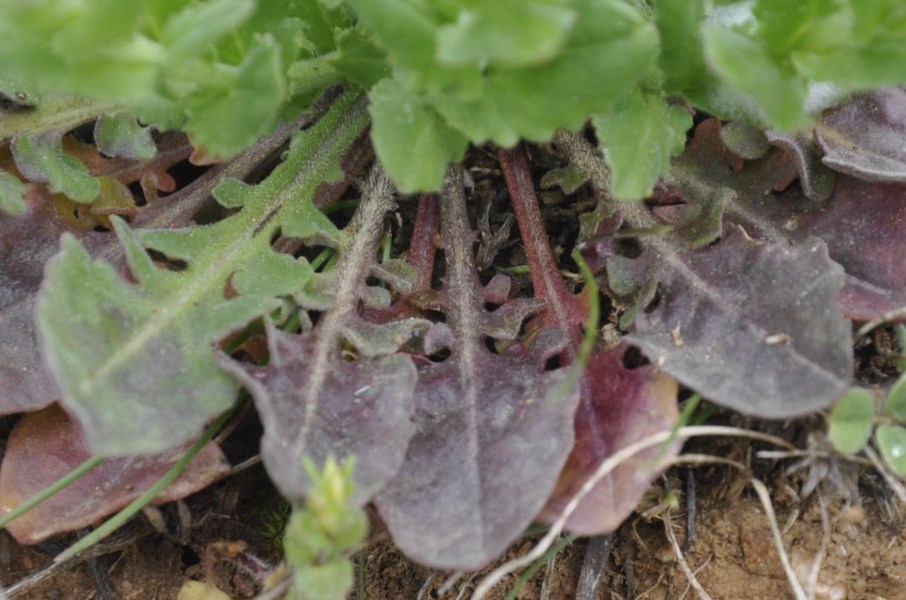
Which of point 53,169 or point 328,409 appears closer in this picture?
point 328,409

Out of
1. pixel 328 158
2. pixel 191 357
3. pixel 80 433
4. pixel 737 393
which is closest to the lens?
pixel 737 393

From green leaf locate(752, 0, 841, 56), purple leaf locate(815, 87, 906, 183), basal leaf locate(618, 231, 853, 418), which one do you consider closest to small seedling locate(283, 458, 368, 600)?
basal leaf locate(618, 231, 853, 418)

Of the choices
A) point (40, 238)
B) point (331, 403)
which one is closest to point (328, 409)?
point (331, 403)

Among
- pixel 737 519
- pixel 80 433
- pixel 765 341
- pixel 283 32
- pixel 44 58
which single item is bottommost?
pixel 737 519

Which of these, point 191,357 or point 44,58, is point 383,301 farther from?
point 44,58

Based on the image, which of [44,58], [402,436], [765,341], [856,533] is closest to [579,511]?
[402,436]

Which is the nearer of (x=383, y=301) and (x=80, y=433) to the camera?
(x=80, y=433)

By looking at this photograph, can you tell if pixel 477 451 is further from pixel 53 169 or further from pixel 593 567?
pixel 53 169
